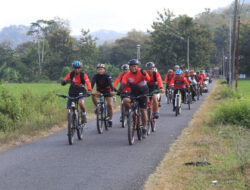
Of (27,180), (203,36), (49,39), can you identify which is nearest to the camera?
(27,180)

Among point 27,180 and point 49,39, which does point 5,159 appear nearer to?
point 27,180

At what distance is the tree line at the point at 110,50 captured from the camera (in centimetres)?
5912

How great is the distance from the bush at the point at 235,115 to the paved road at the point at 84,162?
163 cm

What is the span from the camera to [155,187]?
565cm

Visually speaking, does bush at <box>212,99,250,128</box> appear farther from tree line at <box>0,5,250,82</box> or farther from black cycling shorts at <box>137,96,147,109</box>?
tree line at <box>0,5,250,82</box>

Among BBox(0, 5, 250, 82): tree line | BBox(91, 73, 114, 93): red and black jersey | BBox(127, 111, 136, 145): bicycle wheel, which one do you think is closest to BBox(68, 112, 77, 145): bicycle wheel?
BBox(127, 111, 136, 145): bicycle wheel

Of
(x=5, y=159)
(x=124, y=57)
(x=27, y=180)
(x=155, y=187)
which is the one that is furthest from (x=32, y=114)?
(x=124, y=57)

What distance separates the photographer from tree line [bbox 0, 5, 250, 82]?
194 ft

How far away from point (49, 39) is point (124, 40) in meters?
26.0

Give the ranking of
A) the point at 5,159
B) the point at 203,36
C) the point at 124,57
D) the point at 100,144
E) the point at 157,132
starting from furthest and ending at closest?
the point at 124,57, the point at 203,36, the point at 157,132, the point at 100,144, the point at 5,159

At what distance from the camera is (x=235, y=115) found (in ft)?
37.2

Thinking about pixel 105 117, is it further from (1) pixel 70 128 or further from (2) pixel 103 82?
(1) pixel 70 128

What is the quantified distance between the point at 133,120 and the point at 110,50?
9409cm

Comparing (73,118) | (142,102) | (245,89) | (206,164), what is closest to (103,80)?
(142,102)
